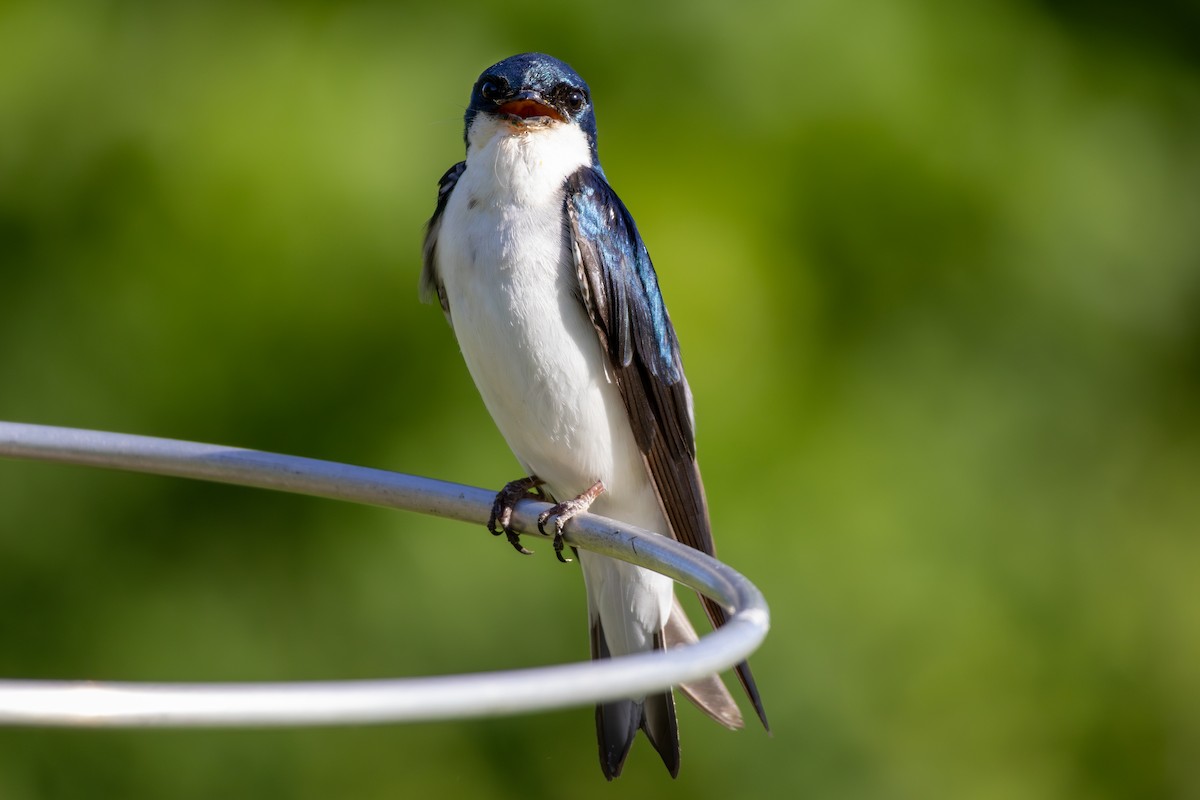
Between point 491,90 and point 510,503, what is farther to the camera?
point 491,90

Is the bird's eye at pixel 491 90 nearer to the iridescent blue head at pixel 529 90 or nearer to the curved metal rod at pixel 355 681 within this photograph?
the iridescent blue head at pixel 529 90

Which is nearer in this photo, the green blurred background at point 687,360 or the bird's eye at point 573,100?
the bird's eye at point 573,100

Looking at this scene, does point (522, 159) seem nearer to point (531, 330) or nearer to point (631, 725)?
point (531, 330)

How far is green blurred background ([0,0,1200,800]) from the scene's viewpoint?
4.52 m

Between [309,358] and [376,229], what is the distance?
45 cm

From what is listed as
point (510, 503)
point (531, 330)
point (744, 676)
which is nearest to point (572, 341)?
point (531, 330)

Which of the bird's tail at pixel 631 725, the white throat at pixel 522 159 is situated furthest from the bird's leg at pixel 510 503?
the white throat at pixel 522 159

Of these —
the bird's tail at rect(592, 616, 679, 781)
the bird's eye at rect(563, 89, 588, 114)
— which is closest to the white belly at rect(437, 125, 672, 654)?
the bird's eye at rect(563, 89, 588, 114)

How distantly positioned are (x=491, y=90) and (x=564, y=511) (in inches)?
37.3

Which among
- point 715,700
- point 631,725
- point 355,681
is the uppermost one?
point 355,681

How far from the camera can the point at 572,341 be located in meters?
3.18

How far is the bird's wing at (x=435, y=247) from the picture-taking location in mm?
3400

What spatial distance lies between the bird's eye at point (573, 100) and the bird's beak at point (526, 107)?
0.32 ft

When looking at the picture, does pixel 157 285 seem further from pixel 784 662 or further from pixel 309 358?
pixel 784 662
